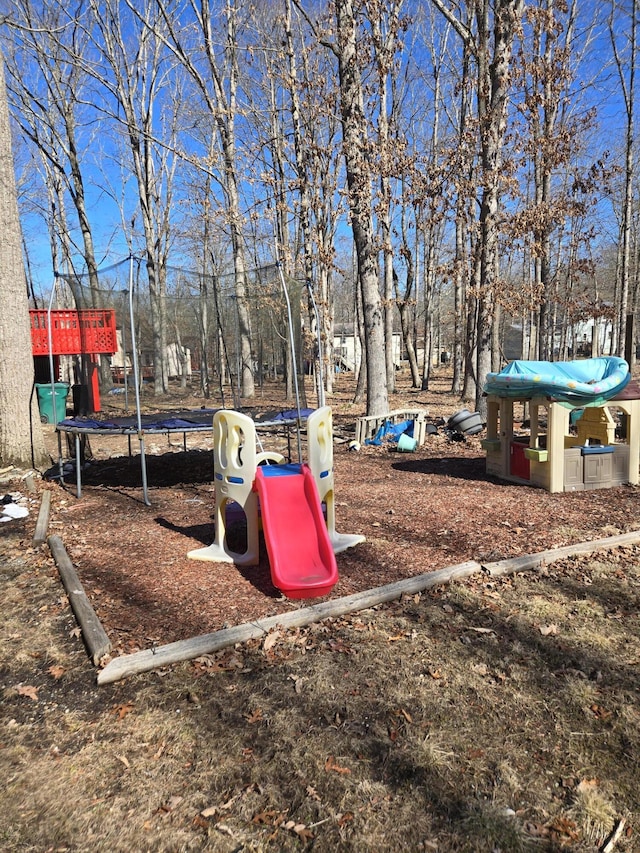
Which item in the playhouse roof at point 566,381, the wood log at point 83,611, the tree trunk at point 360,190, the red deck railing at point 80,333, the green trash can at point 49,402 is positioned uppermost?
the tree trunk at point 360,190

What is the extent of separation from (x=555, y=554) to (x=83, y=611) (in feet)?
11.3

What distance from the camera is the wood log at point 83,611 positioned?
3.14m

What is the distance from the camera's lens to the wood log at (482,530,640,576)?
14.1 ft

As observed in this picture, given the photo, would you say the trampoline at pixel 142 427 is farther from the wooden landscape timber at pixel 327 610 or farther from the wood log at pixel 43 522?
the wooden landscape timber at pixel 327 610

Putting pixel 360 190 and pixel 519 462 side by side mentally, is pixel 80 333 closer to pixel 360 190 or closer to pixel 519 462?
pixel 360 190

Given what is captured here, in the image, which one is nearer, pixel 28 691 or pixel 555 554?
pixel 28 691

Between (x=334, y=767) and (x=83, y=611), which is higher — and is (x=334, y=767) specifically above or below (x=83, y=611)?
below

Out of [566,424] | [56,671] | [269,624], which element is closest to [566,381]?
[566,424]

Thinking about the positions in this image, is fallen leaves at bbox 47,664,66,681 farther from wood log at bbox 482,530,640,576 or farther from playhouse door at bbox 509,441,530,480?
playhouse door at bbox 509,441,530,480

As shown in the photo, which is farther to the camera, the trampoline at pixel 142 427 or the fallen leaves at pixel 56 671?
the trampoline at pixel 142 427

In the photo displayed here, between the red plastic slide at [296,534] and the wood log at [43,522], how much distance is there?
7.09 ft

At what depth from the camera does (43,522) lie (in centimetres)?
544

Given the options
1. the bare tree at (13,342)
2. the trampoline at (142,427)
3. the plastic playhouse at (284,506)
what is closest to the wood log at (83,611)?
the plastic playhouse at (284,506)

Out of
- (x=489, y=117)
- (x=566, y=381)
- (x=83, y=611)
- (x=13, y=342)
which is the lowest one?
(x=83, y=611)
